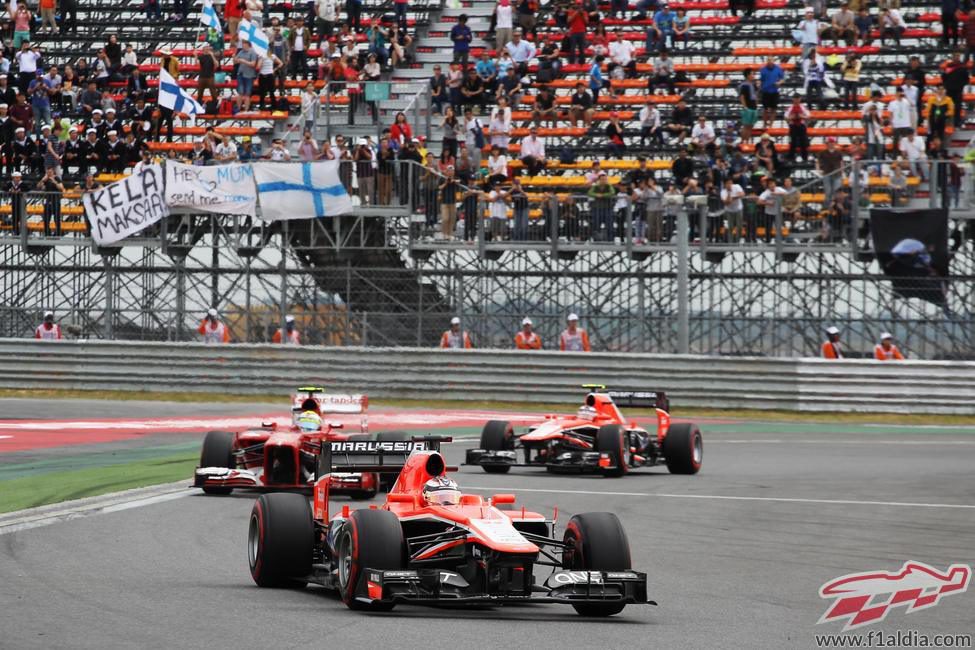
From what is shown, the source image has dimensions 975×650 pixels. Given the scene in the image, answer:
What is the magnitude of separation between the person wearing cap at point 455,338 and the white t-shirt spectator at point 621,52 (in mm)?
9100

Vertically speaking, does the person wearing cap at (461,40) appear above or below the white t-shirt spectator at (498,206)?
above

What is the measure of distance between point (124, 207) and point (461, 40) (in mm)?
8736

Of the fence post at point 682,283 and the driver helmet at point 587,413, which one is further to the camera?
the fence post at point 682,283

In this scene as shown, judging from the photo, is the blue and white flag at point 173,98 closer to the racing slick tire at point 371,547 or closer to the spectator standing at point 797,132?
the spectator standing at point 797,132

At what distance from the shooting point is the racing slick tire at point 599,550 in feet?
28.6

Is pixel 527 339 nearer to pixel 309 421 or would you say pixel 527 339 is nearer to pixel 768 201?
pixel 768 201

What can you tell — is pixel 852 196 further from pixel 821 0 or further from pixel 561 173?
pixel 821 0

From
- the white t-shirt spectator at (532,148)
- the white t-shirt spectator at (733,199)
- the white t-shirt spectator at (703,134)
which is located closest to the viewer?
the white t-shirt spectator at (733,199)

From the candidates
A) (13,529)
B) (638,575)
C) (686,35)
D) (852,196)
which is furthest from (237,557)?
(686,35)

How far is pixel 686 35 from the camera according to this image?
113ft

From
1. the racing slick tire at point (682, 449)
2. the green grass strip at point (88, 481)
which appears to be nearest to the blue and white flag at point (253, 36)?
the green grass strip at point (88, 481)

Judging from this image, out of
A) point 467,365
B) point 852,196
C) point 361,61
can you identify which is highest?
point 361,61

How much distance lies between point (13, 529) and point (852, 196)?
59.6 ft

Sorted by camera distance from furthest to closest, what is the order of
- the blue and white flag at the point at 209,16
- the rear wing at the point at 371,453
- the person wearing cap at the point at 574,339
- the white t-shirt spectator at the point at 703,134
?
the blue and white flag at the point at 209,16 < the white t-shirt spectator at the point at 703,134 < the person wearing cap at the point at 574,339 < the rear wing at the point at 371,453
